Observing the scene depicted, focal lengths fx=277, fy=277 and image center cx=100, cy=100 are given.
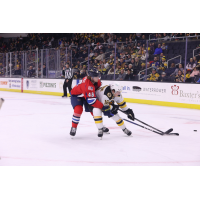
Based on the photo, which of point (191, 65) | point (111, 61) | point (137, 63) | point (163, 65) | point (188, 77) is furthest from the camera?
point (111, 61)

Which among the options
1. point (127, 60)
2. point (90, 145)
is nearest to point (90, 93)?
point (90, 145)

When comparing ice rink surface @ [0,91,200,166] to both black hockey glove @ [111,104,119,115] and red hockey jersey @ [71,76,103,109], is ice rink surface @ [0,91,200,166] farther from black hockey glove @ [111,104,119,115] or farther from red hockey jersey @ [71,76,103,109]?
red hockey jersey @ [71,76,103,109]

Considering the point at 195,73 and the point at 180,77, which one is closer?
the point at 195,73

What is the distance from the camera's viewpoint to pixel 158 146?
12.6ft

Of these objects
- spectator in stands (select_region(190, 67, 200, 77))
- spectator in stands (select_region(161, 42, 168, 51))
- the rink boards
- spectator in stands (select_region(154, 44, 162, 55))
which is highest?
spectator in stands (select_region(161, 42, 168, 51))

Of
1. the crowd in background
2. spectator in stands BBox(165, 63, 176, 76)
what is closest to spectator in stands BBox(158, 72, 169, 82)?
the crowd in background

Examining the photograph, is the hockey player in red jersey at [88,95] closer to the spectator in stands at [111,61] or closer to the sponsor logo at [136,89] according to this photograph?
the sponsor logo at [136,89]

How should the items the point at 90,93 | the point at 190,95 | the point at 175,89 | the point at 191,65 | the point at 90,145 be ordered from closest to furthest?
the point at 90,145 → the point at 90,93 → the point at 190,95 → the point at 191,65 → the point at 175,89

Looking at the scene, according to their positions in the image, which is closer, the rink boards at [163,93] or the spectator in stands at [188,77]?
the rink boards at [163,93]

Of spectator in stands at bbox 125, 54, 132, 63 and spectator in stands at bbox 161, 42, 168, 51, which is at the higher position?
spectator in stands at bbox 161, 42, 168, 51

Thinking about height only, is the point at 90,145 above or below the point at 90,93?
below

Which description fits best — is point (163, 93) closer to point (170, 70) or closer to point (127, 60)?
point (170, 70)

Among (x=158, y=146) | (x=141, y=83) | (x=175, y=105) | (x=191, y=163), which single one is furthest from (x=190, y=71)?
(x=191, y=163)

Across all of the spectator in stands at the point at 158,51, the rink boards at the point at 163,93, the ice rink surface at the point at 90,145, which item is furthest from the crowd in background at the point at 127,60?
the ice rink surface at the point at 90,145
